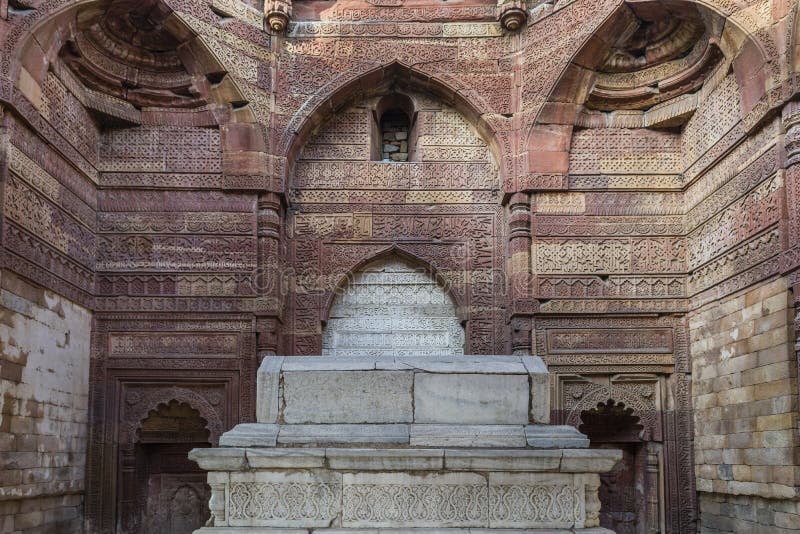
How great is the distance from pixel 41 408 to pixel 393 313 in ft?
12.4

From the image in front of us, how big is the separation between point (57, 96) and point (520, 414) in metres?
5.56

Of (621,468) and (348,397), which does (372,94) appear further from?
(348,397)

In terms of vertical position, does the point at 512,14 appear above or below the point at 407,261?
above

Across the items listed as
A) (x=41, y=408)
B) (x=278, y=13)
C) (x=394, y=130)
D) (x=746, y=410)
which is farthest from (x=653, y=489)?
(x=278, y=13)

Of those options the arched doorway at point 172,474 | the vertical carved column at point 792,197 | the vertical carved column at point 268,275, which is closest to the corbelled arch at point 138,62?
the vertical carved column at point 268,275

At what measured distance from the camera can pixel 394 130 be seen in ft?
34.0

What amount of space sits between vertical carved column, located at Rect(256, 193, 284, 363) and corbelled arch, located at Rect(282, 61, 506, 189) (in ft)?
1.59

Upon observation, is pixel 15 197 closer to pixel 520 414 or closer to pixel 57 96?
pixel 57 96

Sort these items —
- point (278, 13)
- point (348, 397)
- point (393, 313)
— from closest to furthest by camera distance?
point (348, 397), point (278, 13), point (393, 313)

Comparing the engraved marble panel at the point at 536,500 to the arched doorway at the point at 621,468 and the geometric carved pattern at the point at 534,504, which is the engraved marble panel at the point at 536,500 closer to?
the geometric carved pattern at the point at 534,504

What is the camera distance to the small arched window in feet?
32.9

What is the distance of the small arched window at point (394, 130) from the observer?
10.0m

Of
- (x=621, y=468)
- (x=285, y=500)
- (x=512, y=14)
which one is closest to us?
(x=285, y=500)

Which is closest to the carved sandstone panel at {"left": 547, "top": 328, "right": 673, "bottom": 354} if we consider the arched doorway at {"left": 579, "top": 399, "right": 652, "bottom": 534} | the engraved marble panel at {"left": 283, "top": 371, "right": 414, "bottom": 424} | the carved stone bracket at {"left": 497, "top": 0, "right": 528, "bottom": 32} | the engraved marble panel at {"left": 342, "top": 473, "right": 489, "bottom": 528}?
the arched doorway at {"left": 579, "top": 399, "right": 652, "bottom": 534}
